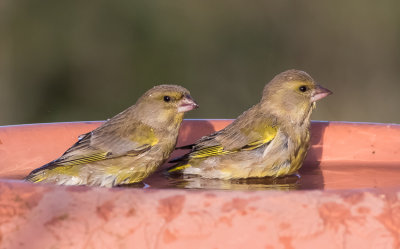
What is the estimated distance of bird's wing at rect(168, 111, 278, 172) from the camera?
17.5 feet

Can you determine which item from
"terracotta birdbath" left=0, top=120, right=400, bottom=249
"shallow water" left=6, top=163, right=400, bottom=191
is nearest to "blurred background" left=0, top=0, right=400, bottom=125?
"shallow water" left=6, top=163, right=400, bottom=191

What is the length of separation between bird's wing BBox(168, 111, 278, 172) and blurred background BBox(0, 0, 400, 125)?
447cm

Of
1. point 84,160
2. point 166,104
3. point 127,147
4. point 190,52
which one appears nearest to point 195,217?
point 84,160

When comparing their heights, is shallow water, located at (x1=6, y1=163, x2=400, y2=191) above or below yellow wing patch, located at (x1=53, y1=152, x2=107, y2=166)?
below

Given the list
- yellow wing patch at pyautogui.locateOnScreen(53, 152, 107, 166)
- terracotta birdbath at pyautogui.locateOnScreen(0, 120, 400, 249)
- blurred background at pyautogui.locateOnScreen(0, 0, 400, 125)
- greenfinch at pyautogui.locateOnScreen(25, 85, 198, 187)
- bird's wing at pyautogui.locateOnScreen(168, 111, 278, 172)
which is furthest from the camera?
blurred background at pyautogui.locateOnScreen(0, 0, 400, 125)

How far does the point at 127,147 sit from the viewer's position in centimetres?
516

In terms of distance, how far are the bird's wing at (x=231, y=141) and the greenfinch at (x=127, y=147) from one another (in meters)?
0.15

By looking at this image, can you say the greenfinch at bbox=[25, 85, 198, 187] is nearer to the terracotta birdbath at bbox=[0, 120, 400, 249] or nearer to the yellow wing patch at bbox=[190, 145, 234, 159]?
the yellow wing patch at bbox=[190, 145, 234, 159]

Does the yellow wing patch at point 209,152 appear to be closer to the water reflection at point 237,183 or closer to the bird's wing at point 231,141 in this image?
the bird's wing at point 231,141

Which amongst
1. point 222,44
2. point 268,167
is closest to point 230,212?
point 268,167

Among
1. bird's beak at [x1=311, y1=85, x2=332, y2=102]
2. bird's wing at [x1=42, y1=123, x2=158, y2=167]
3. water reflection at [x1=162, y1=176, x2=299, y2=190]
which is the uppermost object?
bird's beak at [x1=311, y1=85, x2=332, y2=102]

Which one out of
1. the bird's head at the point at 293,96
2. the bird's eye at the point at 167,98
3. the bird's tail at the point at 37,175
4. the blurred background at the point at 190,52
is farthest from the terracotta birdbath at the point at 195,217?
the blurred background at the point at 190,52

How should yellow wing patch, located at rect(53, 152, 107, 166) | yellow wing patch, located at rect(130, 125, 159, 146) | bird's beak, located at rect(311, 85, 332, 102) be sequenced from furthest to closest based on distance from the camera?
bird's beak, located at rect(311, 85, 332, 102), yellow wing patch, located at rect(130, 125, 159, 146), yellow wing patch, located at rect(53, 152, 107, 166)

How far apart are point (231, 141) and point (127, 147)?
0.67 meters
